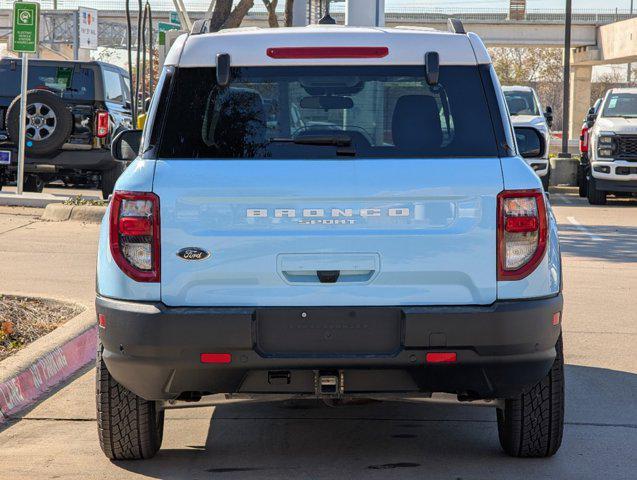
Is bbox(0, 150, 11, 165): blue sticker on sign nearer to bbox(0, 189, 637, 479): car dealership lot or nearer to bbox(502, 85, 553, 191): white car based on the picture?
bbox(502, 85, 553, 191): white car

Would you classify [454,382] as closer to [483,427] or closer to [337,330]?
[337,330]

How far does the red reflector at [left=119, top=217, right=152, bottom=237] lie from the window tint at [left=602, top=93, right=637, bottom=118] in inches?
772

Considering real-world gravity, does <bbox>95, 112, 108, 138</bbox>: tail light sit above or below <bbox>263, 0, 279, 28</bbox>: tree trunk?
below

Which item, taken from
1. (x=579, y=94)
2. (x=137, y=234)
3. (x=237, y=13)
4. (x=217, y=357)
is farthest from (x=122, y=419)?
(x=579, y=94)

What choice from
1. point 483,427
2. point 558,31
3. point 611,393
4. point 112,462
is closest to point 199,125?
point 112,462

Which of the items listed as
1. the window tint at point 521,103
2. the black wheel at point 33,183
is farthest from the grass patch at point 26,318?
the window tint at point 521,103

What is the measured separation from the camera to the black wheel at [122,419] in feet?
18.4

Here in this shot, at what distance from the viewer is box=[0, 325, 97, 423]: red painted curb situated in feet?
22.5

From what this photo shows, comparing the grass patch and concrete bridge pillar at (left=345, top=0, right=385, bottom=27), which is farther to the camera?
concrete bridge pillar at (left=345, top=0, right=385, bottom=27)

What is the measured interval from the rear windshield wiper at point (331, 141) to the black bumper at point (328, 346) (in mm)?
644

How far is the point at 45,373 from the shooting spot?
7441 mm

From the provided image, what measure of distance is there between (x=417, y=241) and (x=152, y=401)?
1.37 meters

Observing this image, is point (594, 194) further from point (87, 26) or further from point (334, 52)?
point (87, 26)

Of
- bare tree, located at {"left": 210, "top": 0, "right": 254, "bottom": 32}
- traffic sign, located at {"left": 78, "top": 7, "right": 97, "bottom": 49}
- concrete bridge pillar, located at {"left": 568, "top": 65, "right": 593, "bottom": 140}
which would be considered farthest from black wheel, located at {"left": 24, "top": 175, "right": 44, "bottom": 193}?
concrete bridge pillar, located at {"left": 568, "top": 65, "right": 593, "bottom": 140}
